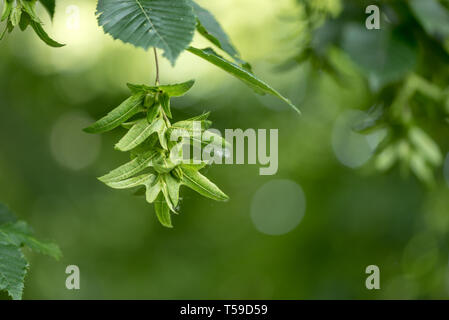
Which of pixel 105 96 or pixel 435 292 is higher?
pixel 105 96

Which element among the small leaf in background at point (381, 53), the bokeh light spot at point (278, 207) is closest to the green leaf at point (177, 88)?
the small leaf in background at point (381, 53)

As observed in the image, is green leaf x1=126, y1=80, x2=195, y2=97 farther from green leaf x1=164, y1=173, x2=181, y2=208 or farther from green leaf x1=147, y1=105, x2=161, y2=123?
green leaf x1=164, y1=173, x2=181, y2=208

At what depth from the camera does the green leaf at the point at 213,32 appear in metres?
1.02

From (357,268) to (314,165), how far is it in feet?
4.36

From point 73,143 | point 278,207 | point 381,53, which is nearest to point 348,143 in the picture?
point 278,207

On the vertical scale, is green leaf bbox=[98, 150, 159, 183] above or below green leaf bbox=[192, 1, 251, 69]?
below

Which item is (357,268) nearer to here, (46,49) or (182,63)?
(182,63)

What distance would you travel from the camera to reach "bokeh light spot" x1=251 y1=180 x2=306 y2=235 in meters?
6.66

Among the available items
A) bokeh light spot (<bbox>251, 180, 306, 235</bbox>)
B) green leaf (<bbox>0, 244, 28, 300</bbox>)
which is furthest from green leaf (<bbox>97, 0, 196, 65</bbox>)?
bokeh light spot (<bbox>251, 180, 306, 235</bbox>)

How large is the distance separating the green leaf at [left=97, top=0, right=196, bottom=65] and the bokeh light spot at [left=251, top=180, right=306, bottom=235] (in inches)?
228

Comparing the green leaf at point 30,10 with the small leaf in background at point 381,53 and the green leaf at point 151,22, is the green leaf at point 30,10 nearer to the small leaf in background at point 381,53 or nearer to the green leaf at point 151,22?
the green leaf at point 151,22

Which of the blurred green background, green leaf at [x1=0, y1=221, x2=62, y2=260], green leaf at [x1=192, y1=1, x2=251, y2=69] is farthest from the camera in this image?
the blurred green background
